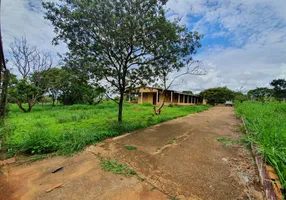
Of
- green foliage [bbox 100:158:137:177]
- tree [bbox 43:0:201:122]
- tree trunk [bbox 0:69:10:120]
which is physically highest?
tree [bbox 43:0:201:122]

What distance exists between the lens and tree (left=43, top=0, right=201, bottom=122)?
3717 mm

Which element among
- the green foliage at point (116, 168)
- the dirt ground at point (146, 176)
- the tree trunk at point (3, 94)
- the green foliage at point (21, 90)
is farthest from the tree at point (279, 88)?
the green foliage at point (21, 90)

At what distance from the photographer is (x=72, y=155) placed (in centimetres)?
276

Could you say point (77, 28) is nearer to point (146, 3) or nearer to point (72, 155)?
point (146, 3)

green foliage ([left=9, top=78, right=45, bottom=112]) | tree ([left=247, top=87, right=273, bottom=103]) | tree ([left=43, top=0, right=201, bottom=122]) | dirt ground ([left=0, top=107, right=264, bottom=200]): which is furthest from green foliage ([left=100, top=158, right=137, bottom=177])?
tree ([left=247, top=87, right=273, bottom=103])

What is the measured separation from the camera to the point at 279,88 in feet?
73.9

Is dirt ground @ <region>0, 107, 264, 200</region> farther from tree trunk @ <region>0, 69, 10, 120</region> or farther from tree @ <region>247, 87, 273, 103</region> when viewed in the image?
tree @ <region>247, 87, 273, 103</region>

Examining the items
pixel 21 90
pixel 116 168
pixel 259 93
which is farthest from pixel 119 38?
pixel 259 93

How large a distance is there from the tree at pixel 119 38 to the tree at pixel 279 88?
27.6 meters

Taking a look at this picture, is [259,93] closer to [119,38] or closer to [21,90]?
[119,38]

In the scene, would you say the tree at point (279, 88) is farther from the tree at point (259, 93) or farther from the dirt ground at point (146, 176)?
the dirt ground at point (146, 176)

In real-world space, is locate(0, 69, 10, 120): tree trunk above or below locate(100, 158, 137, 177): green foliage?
above

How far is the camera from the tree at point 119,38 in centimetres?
372

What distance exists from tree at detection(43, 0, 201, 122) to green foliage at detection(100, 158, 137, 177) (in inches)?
117
